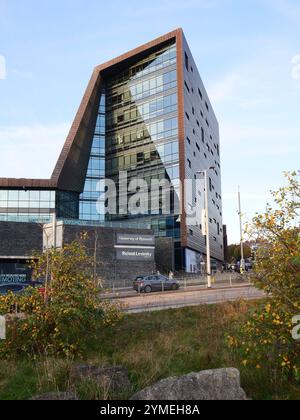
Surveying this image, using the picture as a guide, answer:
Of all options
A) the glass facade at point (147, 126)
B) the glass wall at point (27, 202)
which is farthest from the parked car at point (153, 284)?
the glass wall at point (27, 202)

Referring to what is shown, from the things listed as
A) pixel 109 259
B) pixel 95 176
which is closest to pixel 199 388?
pixel 109 259

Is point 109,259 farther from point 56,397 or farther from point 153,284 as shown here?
point 56,397

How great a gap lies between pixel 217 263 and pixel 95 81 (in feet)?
150

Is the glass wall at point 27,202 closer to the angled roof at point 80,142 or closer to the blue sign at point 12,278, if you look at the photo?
the angled roof at point 80,142

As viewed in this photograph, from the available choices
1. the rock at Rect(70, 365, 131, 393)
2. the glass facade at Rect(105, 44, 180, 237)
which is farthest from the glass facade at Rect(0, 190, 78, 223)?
the rock at Rect(70, 365, 131, 393)

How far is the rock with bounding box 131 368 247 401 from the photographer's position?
7039 mm

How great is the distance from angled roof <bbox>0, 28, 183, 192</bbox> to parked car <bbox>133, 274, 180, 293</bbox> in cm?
3217

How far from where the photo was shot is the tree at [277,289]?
26.0ft

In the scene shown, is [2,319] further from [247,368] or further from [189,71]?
[189,71]

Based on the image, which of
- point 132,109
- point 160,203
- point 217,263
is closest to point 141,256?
point 160,203

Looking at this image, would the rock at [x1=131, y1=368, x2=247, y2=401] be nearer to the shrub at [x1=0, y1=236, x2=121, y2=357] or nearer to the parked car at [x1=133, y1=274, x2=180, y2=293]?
the shrub at [x1=0, y1=236, x2=121, y2=357]

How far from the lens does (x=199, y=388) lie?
7.17m

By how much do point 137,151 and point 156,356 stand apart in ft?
213

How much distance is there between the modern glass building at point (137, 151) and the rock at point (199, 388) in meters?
52.7
